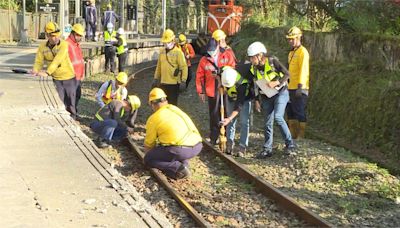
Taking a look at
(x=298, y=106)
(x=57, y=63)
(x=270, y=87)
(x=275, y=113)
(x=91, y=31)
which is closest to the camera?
(x=270, y=87)

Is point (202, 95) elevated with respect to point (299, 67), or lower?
lower

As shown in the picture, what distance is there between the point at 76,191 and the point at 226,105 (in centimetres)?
441

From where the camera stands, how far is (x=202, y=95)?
437 inches

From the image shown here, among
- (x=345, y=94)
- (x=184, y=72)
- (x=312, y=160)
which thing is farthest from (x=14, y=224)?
(x=345, y=94)

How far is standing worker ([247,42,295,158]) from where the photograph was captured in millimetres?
9906

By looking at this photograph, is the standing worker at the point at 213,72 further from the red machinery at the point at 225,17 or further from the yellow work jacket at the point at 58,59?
the red machinery at the point at 225,17

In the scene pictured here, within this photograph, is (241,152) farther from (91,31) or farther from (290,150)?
(91,31)

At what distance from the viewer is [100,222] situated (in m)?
6.00

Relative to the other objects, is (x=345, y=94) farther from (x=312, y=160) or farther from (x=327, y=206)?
(x=327, y=206)

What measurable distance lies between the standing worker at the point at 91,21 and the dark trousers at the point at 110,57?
6.64 metres

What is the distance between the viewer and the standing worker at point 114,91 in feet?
37.2

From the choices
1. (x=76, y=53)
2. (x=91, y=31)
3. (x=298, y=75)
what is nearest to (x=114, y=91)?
(x=76, y=53)

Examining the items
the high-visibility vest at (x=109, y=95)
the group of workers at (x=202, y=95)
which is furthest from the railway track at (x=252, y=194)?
the high-visibility vest at (x=109, y=95)

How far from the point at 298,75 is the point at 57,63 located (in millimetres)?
4502
